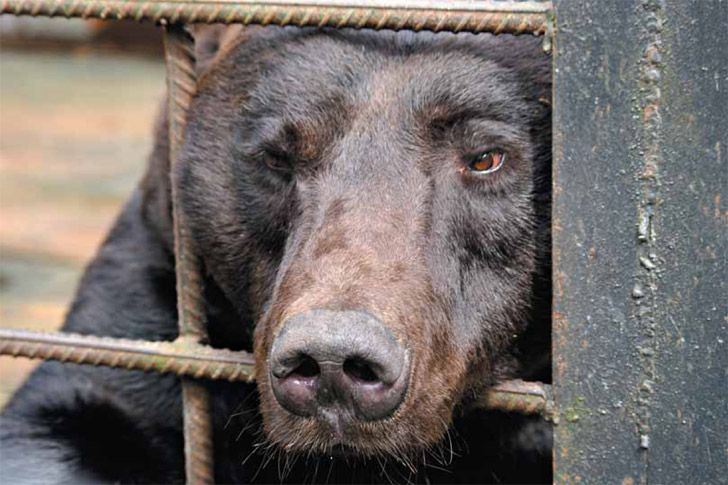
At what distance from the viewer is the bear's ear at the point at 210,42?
9.70 ft

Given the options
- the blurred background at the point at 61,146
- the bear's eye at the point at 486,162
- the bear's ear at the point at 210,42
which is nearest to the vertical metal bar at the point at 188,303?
the bear's ear at the point at 210,42

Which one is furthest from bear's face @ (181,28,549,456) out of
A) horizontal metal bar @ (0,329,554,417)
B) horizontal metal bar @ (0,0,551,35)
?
horizontal metal bar @ (0,0,551,35)

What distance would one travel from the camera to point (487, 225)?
2.30 meters

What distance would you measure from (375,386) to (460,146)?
0.59m

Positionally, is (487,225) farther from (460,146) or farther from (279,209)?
(279,209)

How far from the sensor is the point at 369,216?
2152mm

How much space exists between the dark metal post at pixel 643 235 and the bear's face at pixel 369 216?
0.90 ft

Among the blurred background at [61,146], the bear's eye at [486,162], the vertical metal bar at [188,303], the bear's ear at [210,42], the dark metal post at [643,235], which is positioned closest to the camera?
the dark metal post at [643,235]

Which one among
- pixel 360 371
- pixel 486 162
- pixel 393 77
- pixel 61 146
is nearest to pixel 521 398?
pixel 360 371

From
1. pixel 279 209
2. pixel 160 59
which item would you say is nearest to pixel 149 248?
pixel 279 209

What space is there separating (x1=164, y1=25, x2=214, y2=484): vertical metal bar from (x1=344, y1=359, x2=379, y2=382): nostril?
618 millimetres

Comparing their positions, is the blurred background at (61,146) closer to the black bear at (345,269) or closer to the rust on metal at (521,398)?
the black bear at (345,269)

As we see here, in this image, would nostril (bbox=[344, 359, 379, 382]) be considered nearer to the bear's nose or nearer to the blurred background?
the bear's nose

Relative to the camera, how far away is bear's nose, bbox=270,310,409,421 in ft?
6.11
